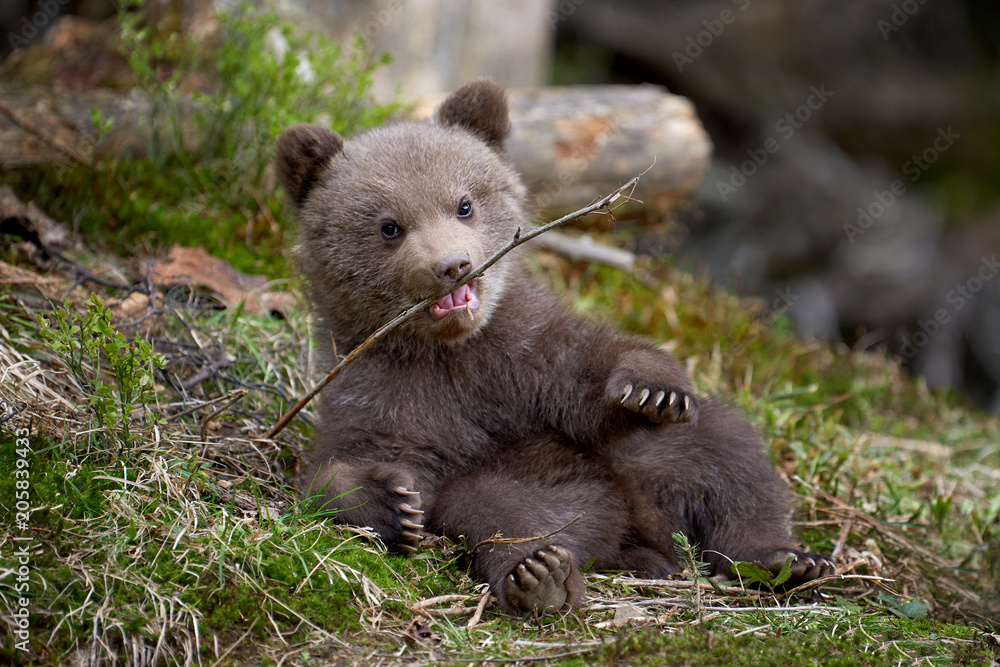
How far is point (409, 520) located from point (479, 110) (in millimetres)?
1907

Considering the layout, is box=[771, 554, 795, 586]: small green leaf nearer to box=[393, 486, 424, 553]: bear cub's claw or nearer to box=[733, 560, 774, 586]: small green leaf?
box=[733, 560, 774, 586]: small green leaf

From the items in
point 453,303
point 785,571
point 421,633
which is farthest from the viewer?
point 453,303

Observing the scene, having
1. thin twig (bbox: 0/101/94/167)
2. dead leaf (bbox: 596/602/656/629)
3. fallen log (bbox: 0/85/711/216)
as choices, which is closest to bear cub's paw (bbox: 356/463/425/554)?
dead leaf (bbox: 596/602/656/629)

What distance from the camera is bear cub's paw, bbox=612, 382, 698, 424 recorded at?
322 cm

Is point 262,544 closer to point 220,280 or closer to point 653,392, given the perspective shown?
point 653,392

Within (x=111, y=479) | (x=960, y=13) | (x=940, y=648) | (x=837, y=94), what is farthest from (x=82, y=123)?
(x=960, y=13)

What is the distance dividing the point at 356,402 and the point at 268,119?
267 cm

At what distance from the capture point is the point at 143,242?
5.12m

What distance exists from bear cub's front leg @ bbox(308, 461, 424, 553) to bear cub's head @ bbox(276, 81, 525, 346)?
2.05ft

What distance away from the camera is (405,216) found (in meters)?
3.53

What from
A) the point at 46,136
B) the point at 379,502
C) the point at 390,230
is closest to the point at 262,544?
the point at 379,502

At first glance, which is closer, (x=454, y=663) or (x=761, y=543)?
(x=454, y=663)

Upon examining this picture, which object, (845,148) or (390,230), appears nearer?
(390,230)

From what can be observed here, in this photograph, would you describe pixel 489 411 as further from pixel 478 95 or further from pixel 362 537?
pixel 478 95
